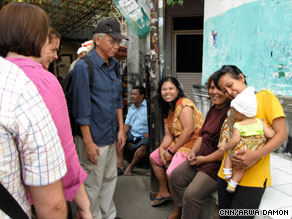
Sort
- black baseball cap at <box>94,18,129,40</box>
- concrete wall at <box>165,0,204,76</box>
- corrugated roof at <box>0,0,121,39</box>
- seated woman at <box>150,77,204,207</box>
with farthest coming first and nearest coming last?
corrugated roof at <box>0,0,121,39</box>
concrete wall at <box>165,0,204,76</box>
seated woman at <box>150,77,204,207</box>
black baseball cap at <box>94,18,129,40</box>

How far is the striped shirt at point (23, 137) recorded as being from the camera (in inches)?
33.6

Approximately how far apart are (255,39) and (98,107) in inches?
91.7

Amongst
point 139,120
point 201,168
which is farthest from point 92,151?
point 139,120

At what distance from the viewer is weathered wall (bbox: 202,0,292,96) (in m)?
3.00

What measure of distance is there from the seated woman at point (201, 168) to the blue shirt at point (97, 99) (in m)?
0.85

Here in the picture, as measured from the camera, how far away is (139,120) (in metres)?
4.58

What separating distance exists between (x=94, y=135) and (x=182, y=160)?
103 centimetres

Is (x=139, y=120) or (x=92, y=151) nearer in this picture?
(x=92, y=151)

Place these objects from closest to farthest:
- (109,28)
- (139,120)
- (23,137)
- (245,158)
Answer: (23,137), (245,158), (109,28), (139,120)

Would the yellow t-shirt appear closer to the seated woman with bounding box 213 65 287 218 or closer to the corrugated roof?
the seated woman with bounding box 213 65 287 218

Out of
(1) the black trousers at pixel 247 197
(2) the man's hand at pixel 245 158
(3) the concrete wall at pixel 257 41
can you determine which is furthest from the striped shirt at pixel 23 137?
(3) the concrete wall at pixel 257 41

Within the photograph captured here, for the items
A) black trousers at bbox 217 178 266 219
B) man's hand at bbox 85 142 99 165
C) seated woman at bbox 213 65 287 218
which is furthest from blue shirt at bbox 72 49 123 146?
black trousers at bbox 217 178 266 219

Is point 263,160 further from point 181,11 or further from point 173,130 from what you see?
point 181,11

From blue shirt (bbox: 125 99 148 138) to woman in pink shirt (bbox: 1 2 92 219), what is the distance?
10.5 feet
